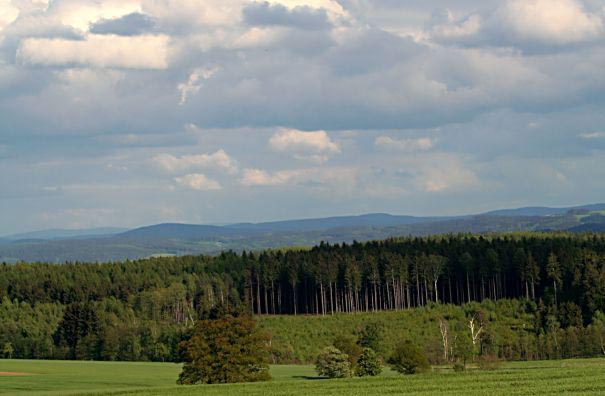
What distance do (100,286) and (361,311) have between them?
54353mm

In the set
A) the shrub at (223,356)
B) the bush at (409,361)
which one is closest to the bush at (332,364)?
the bush at (409,361)

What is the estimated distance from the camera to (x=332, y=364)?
314 feet

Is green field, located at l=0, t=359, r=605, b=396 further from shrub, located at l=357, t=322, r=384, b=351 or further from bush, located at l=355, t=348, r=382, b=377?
shrub, located at l=357, t=322, r=384, b=351

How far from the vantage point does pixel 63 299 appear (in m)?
193

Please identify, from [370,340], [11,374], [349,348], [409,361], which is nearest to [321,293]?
[370,340]

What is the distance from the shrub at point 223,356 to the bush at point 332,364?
9.63m

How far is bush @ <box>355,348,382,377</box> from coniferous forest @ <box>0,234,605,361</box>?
2108 inches

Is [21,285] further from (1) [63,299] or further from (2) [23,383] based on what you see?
(2) [23,383]

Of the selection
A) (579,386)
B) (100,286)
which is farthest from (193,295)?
(579,386)

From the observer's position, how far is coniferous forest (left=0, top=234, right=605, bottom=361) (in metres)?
151

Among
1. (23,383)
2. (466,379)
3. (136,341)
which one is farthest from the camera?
(136,341)

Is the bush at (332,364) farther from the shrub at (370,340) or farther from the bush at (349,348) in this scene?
the shrub at (370,340)

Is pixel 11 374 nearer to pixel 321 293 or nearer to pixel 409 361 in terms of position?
pixel 409 361

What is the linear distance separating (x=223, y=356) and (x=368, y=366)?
1591 cm
